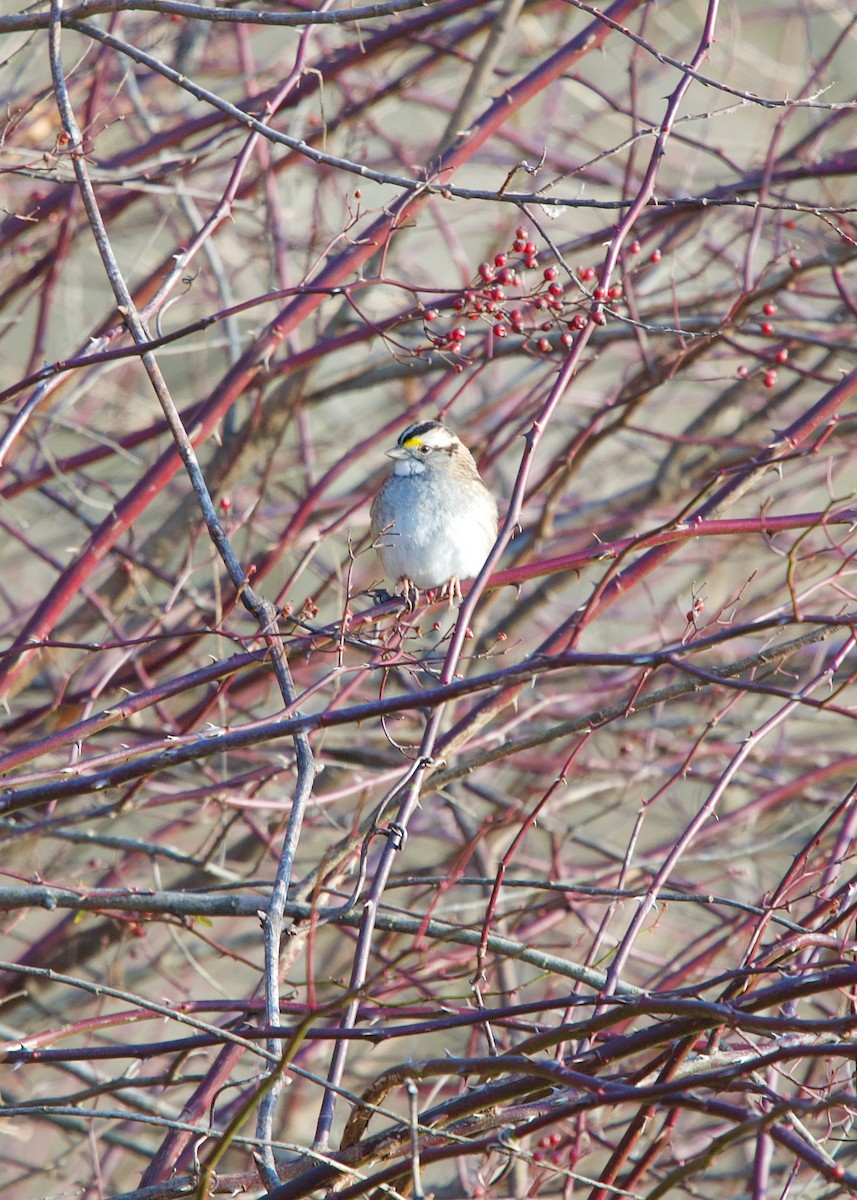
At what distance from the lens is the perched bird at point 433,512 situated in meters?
4.48

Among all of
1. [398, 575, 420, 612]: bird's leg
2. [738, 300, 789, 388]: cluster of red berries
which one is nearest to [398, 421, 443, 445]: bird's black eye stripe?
[398, 575, 420, 612]: bird's leg

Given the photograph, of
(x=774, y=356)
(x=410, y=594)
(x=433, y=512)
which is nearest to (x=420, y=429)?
(x=433, y=512)

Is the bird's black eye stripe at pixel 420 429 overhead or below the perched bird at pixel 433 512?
overhead

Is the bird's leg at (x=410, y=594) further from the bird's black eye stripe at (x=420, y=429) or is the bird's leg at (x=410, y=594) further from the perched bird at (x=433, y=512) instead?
the bird's black eye stripe at (x=420, y=429)

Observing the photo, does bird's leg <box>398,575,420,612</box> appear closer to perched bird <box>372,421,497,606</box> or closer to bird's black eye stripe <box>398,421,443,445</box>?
perched bird <box>372,421,497,606</box>

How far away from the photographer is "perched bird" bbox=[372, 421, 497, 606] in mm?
4477

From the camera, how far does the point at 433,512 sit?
14.9ft

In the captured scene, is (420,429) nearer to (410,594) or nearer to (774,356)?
(410,594)

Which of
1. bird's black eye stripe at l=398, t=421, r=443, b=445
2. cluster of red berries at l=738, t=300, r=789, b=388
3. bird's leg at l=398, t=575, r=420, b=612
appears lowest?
bird's leg at l=398, t=575, r=420, b=612

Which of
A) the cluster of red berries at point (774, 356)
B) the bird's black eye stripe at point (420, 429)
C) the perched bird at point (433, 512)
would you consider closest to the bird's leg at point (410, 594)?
the perched bird at point (433, 512)

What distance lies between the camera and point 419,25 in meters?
4.20

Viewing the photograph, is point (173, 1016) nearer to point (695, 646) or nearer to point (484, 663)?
point (695, 646)

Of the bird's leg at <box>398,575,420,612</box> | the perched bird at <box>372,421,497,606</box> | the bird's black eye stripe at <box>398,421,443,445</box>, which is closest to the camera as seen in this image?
the bird's leg at <box>398,575,420,612</box>

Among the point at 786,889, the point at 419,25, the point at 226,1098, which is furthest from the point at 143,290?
the point at 786,889
